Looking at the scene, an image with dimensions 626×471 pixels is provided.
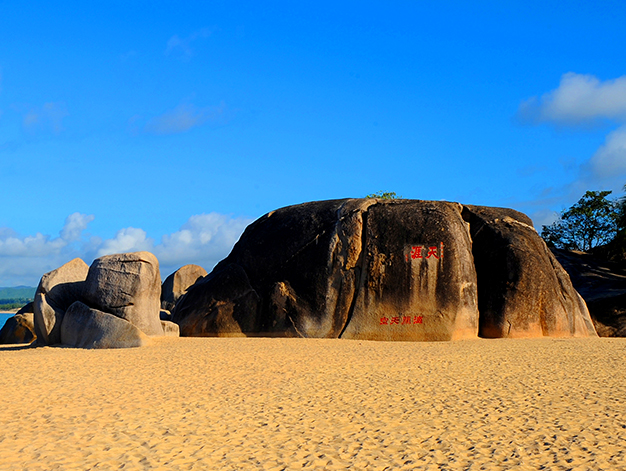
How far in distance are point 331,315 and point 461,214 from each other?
515cm

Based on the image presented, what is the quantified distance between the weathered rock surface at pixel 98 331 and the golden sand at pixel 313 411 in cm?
121

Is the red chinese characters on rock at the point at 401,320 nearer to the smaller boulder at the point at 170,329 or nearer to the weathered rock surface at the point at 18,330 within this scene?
the smaller boulder at the point at 170,329

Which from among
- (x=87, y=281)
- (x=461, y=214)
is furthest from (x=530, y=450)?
(x=461, y=214)

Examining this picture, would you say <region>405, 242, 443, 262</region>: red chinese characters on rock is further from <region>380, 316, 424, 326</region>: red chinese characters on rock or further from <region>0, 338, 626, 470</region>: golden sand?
<region>0, 338, 626, 470</region>: golden sand

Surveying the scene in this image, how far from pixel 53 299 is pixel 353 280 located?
7.35m

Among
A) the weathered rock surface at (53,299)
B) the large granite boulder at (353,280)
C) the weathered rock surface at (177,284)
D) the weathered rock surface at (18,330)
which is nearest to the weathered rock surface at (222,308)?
the large granite boulder at (353,280)

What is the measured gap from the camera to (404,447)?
540 centimetres

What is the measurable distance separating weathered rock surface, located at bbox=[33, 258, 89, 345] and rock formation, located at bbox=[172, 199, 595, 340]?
3.36m

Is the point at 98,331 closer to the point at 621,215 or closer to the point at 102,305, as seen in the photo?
the point at 102,305

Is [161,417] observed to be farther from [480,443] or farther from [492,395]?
[492,395]

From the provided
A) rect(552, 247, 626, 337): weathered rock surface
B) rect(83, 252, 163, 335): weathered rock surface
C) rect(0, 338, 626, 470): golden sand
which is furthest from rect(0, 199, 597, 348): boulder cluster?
rect(0, 338, 626, 470): golden sand

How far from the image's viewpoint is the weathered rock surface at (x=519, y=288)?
14680mm

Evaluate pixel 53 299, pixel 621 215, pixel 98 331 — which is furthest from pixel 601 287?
pixel 53 299

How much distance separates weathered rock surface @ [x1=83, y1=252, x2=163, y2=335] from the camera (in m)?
13.0
